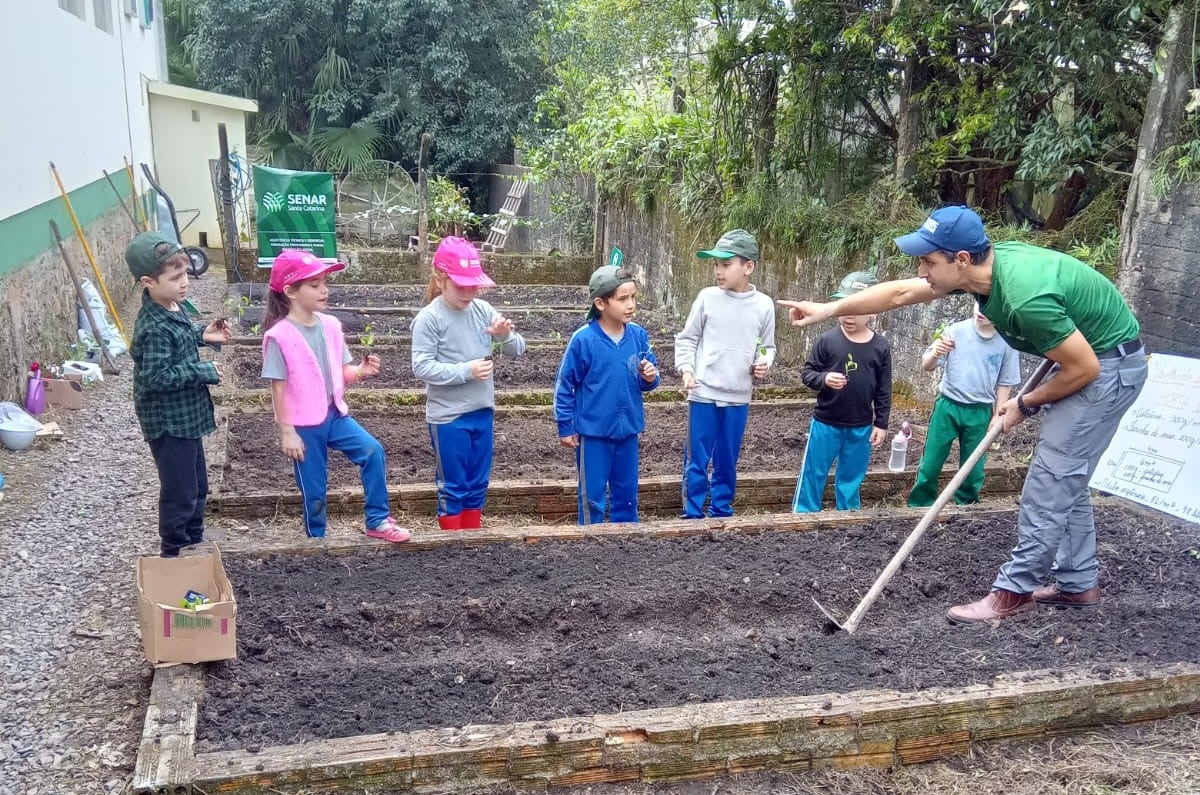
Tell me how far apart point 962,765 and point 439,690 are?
1.96m

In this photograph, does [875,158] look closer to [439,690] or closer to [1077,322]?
[1077,322]

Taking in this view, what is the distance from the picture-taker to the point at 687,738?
3121 millimetres

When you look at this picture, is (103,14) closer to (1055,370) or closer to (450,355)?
(450,355)

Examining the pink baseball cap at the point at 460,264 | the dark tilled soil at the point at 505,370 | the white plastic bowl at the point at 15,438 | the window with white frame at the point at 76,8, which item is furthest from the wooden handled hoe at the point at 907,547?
the window with white frame at the point at 76,8

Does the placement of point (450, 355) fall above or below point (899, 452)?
above

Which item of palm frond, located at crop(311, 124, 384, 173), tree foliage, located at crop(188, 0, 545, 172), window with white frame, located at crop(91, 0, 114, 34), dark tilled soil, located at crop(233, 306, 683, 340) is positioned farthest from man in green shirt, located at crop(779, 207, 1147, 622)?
palm frond, located at crop(311, 124, 384, 173)

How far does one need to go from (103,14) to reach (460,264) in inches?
504

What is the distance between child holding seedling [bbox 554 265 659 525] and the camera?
489 centimetres

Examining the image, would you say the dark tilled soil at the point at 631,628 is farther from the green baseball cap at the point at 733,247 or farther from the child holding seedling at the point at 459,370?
the green baseball cap at the point at 733,247

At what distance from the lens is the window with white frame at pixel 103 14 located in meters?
13.5

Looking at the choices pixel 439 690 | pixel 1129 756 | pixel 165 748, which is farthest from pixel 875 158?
pixel 165 748

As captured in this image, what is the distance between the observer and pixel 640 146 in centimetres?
1425

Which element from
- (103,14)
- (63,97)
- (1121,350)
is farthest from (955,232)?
(103,14)

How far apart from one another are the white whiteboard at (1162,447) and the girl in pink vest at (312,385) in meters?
4.38
